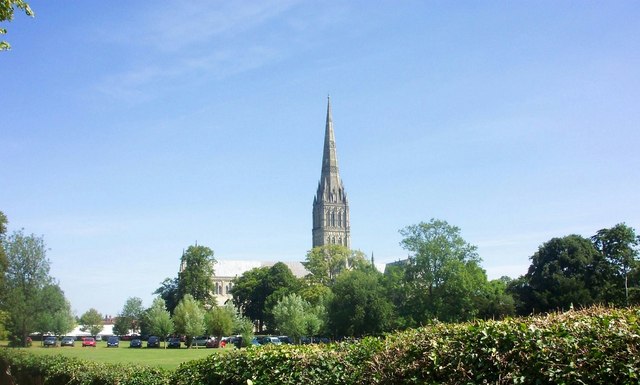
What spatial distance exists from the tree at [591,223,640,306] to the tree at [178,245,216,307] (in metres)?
53.1

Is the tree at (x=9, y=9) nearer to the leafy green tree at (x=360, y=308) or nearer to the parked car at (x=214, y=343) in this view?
the leafy green tree at (x=360, y=308)

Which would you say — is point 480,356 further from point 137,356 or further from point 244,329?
point 244,329

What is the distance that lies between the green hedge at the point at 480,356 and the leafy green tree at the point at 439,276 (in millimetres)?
44276

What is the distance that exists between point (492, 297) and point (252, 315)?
5227 centimetres

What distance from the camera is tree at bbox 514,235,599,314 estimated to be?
5522 cm

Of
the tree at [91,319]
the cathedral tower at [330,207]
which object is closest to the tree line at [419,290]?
the tree at [91,319]

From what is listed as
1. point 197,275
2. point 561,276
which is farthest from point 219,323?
point 561,276

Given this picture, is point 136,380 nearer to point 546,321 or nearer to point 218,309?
point 546,321

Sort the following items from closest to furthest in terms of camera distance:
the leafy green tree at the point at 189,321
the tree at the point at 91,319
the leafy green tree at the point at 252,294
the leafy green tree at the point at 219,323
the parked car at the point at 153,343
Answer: the leafy green tree at the point at 189,321, the leafy green tree at the point at 219,323, the parked car at the point at 153,343, the leafy green tree at the point at 252,294, the tree at the point at 91,319

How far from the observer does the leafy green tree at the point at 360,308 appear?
53125 millimetres

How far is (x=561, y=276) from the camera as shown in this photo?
5650 cm

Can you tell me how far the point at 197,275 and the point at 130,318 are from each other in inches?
2155

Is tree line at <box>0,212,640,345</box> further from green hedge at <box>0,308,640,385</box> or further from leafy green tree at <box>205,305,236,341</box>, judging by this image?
green hedge at <box>0,308,640,385</box>

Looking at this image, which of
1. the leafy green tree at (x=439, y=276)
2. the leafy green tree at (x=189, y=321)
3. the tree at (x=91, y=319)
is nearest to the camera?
the leafy green tree at (x=439, y=276)
